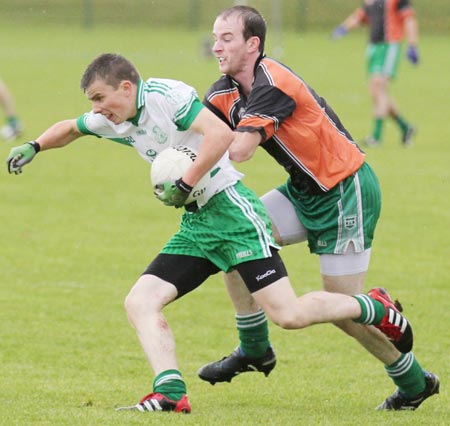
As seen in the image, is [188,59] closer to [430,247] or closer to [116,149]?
[116,149]

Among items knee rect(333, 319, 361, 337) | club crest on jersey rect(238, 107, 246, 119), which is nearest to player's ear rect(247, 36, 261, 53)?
club crest on jersey rect(238, 107, 246, 119)

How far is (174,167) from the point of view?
548 centimetres

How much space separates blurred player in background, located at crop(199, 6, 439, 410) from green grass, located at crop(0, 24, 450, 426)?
11.7 inches

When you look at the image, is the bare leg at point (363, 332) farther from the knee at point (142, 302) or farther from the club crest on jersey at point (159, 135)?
the club crest on jersey at point (159, 135)

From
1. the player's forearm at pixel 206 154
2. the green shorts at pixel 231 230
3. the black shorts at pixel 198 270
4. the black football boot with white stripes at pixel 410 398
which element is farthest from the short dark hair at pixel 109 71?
the black football boot with white stripes at pixel 410 398

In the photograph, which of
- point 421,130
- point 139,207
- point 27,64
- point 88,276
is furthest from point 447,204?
point 27,64

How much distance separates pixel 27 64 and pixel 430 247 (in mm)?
20887

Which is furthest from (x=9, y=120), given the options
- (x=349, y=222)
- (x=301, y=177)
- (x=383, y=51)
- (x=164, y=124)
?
(x=164, y=124)

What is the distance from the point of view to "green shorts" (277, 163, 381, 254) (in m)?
6.13

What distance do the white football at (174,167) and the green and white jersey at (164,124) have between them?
0.07m

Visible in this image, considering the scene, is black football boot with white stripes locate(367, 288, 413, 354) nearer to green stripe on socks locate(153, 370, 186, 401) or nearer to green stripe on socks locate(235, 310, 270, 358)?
green stripe on socks locate(235, 310, 270, 358)

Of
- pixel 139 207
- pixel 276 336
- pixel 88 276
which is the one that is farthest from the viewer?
pixel 139 207

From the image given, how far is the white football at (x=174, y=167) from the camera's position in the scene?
215 inches

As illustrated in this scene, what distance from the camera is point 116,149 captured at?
1680 cm
